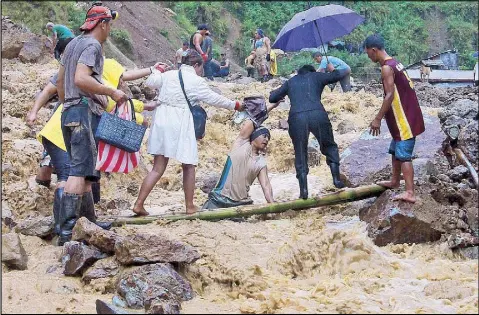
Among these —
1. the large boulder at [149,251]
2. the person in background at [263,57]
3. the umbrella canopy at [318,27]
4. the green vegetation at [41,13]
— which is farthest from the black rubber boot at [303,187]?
the green vegetation at [41,13]

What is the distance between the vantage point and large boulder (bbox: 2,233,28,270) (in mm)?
4891

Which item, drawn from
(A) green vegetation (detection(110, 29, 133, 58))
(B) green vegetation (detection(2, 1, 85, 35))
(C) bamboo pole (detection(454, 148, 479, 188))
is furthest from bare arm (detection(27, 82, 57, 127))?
(A) green vegetation (detection(110, 29, 133, 58))

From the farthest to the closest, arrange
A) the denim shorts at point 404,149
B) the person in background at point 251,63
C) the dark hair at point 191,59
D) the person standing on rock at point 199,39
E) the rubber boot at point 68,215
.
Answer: the person in background at point 251,63 → the person standing on rock at point 199,39 → the dark hair at point 191,59 → the denim shorts at point 404,149 → the rubber boot at point 68,215

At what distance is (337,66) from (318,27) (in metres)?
3.18

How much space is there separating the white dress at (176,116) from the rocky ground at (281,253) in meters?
0.64

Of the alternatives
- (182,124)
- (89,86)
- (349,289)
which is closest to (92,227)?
(89,86)

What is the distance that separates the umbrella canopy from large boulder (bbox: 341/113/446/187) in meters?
1.28

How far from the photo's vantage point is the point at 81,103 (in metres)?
5.52

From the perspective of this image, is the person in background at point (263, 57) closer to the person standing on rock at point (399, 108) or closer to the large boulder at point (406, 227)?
the person standing on rock at point (399, 108)

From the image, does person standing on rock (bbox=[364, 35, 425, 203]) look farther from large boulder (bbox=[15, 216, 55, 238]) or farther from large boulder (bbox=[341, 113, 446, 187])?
large boulder (bbox=[15, 216, 55, 238])

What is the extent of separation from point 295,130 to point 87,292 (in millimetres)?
2693

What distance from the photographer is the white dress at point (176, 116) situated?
6.20m

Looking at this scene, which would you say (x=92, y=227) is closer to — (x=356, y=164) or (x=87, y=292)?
(x=87, y=292)

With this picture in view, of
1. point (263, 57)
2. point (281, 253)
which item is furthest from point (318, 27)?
point (263, 57)
